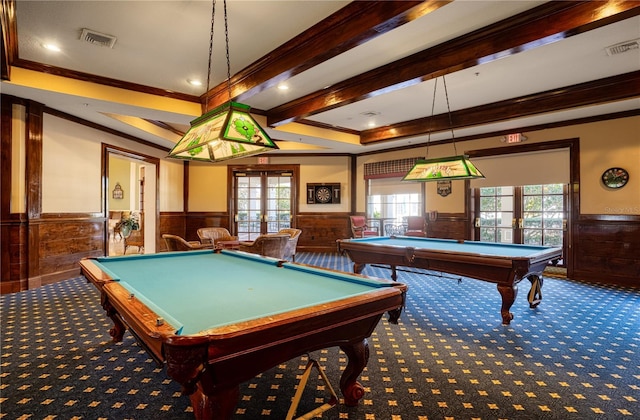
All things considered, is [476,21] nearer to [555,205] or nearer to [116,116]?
[555,205]

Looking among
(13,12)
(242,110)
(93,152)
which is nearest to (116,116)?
(93,152)

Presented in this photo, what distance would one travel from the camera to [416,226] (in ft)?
24.0

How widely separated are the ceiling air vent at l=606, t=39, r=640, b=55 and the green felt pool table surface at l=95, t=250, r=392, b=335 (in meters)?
3.80

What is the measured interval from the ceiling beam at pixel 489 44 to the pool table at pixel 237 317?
2.68m

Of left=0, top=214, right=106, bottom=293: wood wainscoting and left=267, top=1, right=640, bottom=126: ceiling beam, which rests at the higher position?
left=267, top=1, right=640, bottom=126: ceiling beam

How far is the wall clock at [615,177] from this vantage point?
5055 mm

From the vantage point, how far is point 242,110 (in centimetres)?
266

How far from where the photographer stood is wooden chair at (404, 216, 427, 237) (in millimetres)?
7145

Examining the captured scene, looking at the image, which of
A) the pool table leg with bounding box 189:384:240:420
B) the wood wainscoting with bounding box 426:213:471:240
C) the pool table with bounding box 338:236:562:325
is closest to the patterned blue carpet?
the pool table with bounding box 338:236:562:325

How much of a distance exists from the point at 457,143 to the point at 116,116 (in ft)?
21.9

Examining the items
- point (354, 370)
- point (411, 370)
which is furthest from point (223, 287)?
point (411, 370)

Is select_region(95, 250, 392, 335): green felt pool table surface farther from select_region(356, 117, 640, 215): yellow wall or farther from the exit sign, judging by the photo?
the exit sign

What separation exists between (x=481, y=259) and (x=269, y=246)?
3265 millimetres

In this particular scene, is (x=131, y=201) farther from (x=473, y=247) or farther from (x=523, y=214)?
(x=523, y=214)
